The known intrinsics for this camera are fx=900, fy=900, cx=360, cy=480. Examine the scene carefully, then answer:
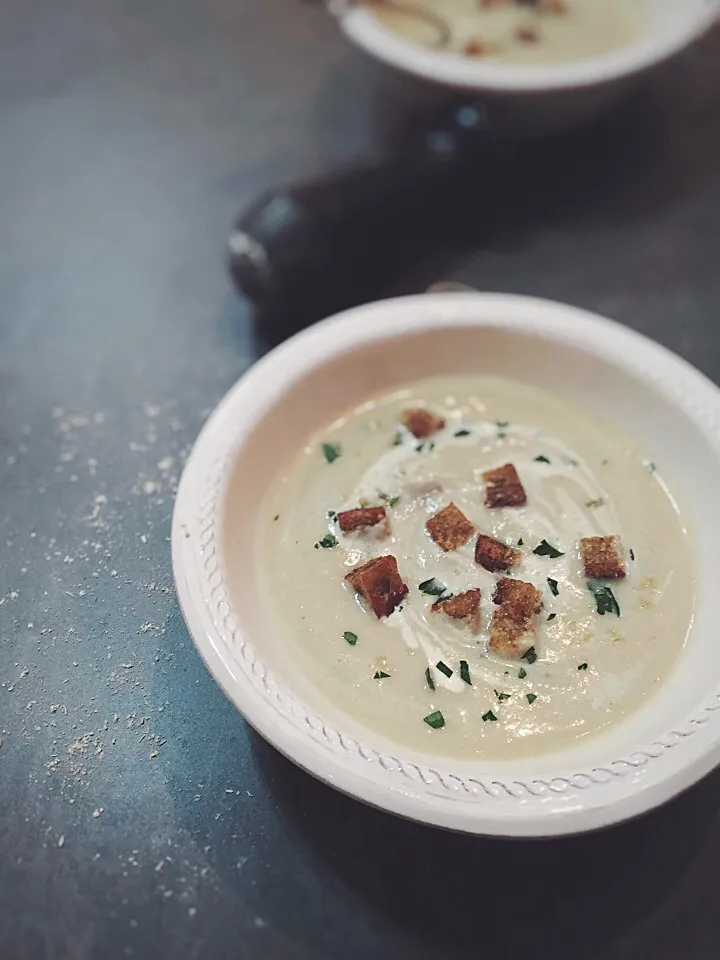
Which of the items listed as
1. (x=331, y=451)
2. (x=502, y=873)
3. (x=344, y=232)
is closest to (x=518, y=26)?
(x=344, y=232)

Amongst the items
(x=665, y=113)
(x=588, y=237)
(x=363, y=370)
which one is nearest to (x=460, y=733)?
(x=363, y=370)

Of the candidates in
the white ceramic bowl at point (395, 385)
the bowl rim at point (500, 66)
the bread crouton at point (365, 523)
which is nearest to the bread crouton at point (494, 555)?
the bread crouton at point (365, 523)

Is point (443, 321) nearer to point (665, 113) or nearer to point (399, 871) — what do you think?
point (399, 871)

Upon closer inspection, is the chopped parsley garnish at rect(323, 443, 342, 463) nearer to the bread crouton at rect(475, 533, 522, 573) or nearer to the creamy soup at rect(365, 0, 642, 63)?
the bread crouton at rect(475, 533, 522, 573)

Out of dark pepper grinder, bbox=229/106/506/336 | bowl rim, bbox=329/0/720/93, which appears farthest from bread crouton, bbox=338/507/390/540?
bowl rim, bbox=329/0/720/93

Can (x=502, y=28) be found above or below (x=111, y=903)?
above

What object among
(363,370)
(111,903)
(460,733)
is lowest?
(111,903)

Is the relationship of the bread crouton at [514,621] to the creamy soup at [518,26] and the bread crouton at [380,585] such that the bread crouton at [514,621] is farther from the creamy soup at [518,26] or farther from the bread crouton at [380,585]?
the creamy soup at [518,26]
